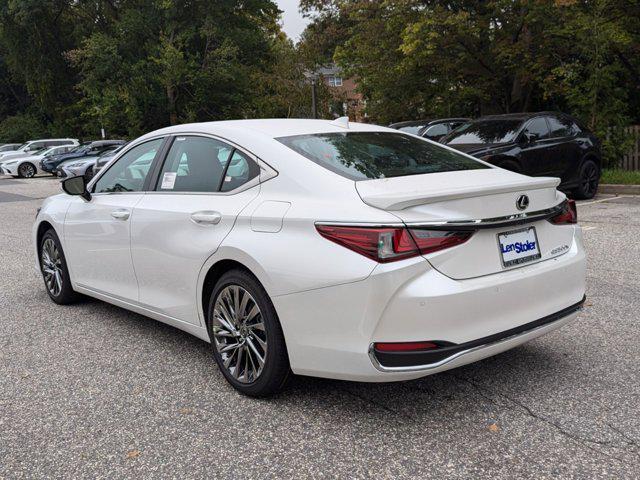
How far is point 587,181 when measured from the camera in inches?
467

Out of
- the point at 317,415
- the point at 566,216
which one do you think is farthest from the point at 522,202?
the point at 317,415

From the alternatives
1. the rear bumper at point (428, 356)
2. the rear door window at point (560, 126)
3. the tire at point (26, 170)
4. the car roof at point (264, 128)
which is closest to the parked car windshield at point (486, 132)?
the rear door window at point (560, 126)

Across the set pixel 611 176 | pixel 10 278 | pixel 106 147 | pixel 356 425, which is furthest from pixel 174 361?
pixel 106 147

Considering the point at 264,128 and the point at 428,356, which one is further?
the point at 264,128

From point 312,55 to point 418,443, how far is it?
93.2ft

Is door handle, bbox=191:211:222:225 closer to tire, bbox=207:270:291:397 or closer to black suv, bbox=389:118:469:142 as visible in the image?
tire, bbox=207:270:291:397

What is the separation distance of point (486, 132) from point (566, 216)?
8.09 m

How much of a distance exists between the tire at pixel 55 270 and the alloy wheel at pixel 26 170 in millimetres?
27403

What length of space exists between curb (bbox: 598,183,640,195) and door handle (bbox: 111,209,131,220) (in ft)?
36.0

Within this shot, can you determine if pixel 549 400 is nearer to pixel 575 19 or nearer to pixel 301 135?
pixel 301 135

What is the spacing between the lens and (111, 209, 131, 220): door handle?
443cm

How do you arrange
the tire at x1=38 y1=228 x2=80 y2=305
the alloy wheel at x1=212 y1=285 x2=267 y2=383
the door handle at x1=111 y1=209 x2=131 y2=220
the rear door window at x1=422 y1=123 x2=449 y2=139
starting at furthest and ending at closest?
1. the rear door window at x1=422 y1=123 x2=449 y2=139
2. the tire at x1=38 y1=228 x2=80 y2=305
3. the door handle at x1=111 y1=209 x2=131 y2=220
4. the alloy wheel at x1=212 y1=285 x2=267 y2=383

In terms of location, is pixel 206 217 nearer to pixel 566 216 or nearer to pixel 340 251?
pixel 340 251

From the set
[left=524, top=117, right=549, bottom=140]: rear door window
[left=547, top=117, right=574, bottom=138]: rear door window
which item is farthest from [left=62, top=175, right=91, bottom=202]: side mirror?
[left=547, top=117, right=574, bottom=138]: rear door window
